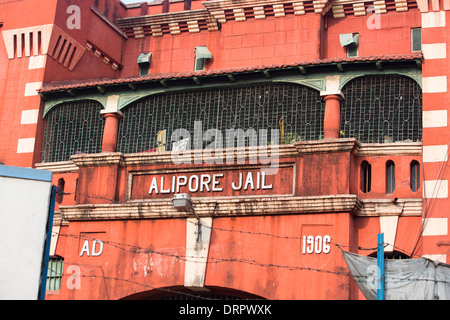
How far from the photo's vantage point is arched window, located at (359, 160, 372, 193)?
23.1m

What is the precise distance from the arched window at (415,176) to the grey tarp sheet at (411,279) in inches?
137

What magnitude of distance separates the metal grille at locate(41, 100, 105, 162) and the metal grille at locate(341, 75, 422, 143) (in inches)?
285

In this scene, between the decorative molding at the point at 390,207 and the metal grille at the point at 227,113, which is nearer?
the decorative molding at the point at 390,207

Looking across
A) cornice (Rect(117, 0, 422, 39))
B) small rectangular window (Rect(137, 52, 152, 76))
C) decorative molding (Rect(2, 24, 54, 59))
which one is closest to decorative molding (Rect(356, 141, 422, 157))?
cornice (Rect(117, 0, 422, 39))

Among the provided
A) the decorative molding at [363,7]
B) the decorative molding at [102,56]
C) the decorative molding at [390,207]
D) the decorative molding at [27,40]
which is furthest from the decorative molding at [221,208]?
the decorative molding at [363,7]

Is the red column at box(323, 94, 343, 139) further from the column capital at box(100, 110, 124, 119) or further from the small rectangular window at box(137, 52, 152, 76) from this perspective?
the small rectangular window at box(137, 52, 152, 76)

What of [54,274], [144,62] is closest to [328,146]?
[54,274]

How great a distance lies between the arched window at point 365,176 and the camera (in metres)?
23.1

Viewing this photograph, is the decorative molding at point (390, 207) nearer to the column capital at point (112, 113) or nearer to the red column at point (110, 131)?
the red column at point (110, 131)

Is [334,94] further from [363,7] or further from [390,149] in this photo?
[363,7]

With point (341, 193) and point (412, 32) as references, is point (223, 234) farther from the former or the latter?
point (412, 32)

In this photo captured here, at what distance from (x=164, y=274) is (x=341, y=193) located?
5.07m

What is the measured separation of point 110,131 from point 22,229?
7.91 meters
